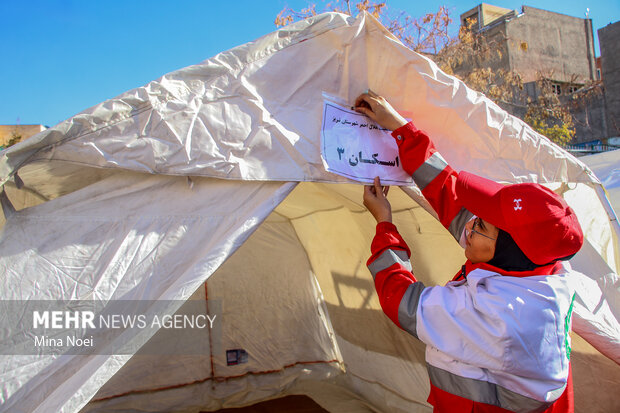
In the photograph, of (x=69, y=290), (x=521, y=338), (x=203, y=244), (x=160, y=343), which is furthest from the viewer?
(x=160, y=343)

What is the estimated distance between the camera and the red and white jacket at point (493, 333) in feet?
4.00

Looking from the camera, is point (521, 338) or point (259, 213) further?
point (259, 213)

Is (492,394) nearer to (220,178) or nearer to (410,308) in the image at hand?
(410,308)

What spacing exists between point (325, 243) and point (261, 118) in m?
1.84

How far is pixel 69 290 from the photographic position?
1.40m

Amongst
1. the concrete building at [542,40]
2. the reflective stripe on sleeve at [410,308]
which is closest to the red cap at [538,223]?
the reflective stripe on sleeve at [410,308]

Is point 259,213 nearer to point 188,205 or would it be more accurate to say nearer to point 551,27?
point 188,205

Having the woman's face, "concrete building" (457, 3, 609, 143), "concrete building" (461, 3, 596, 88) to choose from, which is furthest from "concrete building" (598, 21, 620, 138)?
the woman's face

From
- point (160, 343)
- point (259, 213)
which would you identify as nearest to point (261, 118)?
point (259, 213)

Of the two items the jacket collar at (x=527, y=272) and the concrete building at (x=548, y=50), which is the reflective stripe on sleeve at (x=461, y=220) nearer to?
the jacket collar at (x=527, y=272)

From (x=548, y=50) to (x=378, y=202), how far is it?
688 inches

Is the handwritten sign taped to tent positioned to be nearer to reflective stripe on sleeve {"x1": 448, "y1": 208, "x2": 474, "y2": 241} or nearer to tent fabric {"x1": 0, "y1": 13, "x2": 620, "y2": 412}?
tent fabric {"x1": 0, "y1": 13, "x2": 620, "y2": 412}

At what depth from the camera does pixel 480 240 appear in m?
1.39

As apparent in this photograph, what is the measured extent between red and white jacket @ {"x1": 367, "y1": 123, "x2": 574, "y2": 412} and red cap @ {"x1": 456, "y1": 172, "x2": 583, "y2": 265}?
10 centimetres
